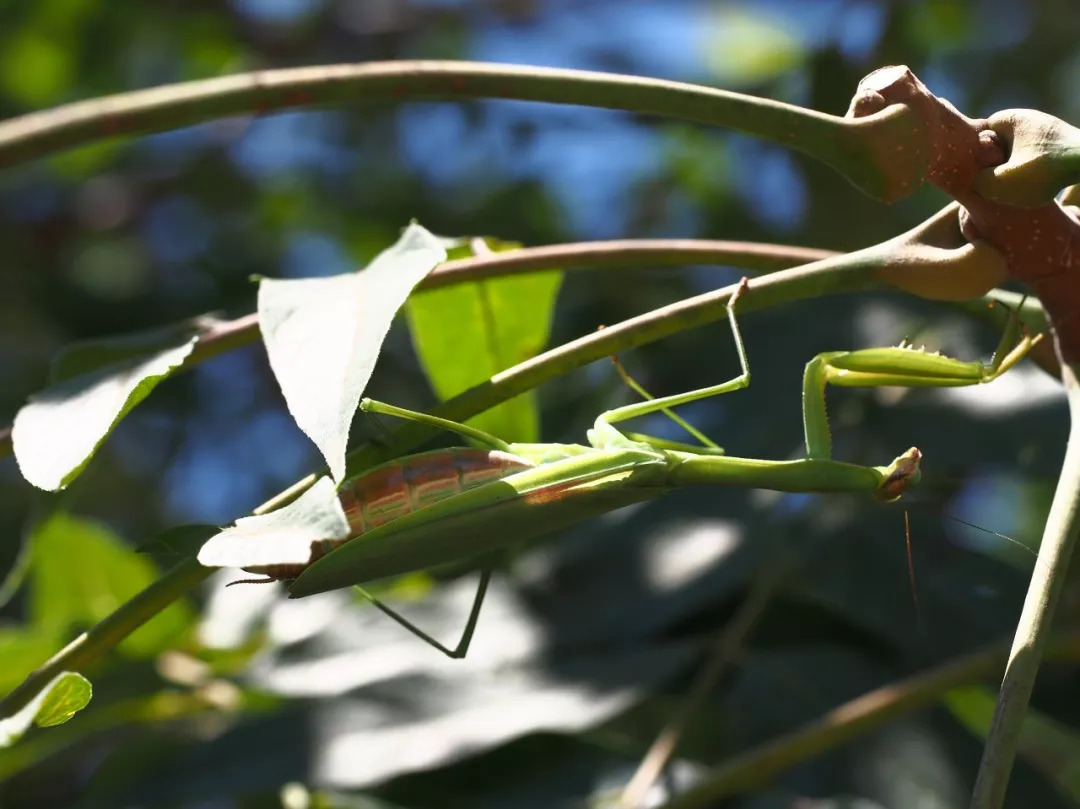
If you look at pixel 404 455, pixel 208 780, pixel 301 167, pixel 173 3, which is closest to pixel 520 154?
pixel 301 167

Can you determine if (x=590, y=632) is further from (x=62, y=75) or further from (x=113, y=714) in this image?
(x=62, y=75)

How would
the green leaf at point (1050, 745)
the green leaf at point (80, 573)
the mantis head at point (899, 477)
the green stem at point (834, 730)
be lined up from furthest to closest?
the green leaf at point (1050, 745) → the green leaf at point (80, 573) → the green stem at point (834, 730) → the mantis head at point (899, 477)

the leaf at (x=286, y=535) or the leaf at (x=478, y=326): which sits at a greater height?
the leaf at (x=286, y=535)

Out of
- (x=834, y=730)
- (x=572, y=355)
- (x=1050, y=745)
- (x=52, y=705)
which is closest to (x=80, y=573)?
(x=52, y=705)

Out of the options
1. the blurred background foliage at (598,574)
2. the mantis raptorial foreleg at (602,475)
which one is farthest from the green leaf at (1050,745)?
the mantis raptorial foreleg at (602,475)

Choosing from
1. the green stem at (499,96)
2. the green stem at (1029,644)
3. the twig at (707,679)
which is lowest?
the twig at (707,679)

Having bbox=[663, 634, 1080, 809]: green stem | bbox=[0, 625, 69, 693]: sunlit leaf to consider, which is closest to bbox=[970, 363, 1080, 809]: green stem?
bbox=[663, 634, 1080, 809]: green stem

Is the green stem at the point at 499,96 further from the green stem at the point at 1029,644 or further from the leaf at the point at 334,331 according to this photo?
the green stem at the point at 1029,644
